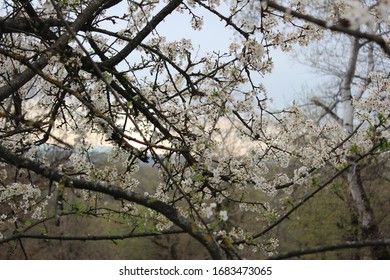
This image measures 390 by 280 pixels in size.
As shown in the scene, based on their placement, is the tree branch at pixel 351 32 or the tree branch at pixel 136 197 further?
the tree branch at pixel 136 197

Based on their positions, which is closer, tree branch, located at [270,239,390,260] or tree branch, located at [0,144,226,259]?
tree branch, located at [270,239,390,260]

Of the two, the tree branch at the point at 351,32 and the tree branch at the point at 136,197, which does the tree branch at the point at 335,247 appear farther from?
the tree branch at the point at 351,32

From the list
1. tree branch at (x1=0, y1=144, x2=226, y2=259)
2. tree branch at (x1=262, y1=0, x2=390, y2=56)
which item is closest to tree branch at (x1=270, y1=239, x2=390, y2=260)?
tree branch at (x1=0, y1=144, x2=226, y2=259)

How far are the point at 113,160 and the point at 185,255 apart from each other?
21.1 meters

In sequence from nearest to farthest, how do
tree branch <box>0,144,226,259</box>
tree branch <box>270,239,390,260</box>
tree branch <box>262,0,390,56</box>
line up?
tree branch <box>262,0,390,56</box>
tree branch <box>270,239,390,260</box>
tree branch <box>0,144,226,259</box>

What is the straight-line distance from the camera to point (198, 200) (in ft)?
12.2

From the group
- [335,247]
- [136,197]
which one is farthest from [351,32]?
[136,197]

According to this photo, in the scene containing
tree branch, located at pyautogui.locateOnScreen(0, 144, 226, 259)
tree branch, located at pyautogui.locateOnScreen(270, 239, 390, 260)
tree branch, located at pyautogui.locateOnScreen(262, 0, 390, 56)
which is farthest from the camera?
tree branch, located at pyautogui.locateOnScreen(0, 144, 226, 259)

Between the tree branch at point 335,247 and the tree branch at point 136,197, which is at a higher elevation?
the tree branch at point 136,197

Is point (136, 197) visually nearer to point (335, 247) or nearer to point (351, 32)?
point (335, 247)

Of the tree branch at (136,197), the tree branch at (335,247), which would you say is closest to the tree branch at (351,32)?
the tree branch at (335,247)

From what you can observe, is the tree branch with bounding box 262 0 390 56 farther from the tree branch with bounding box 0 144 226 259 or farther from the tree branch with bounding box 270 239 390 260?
the tree branch with bounding box 0 144 226 259

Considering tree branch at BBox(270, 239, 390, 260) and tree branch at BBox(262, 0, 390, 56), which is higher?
tree branch at BBox(262, 0, 390, 56)

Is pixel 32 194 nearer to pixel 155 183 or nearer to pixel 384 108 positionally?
pixel 384 108
